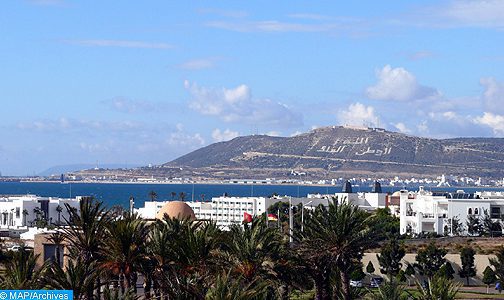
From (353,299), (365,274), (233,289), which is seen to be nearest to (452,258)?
(365,274)

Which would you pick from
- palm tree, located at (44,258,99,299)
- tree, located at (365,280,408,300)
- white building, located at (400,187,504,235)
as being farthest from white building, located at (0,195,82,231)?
palm tree, located at (44,258,99,299)

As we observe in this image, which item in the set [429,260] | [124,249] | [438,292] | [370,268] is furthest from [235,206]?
[438,292]

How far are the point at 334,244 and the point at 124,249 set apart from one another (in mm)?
9672

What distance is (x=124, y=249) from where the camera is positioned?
41.4 meters

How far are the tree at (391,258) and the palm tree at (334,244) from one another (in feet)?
94.0

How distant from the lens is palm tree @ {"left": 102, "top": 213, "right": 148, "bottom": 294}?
41.1m

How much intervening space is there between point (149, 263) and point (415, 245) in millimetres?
47320

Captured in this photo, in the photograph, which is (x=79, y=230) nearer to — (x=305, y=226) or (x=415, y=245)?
(x=305, y=226)

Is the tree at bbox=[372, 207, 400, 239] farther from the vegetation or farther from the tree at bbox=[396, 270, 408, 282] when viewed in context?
the vegetation

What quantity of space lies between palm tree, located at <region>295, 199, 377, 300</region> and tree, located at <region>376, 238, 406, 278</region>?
2864 cm

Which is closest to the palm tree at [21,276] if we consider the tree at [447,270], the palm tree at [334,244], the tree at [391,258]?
the palm tree at [334,244]

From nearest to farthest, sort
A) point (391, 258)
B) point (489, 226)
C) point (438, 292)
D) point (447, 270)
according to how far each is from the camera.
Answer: point (438, 292)
point (447, 270)
point (391, 258)
point (489, 226)

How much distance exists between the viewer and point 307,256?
46156 mm

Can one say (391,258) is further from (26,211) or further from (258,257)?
(26,211)
